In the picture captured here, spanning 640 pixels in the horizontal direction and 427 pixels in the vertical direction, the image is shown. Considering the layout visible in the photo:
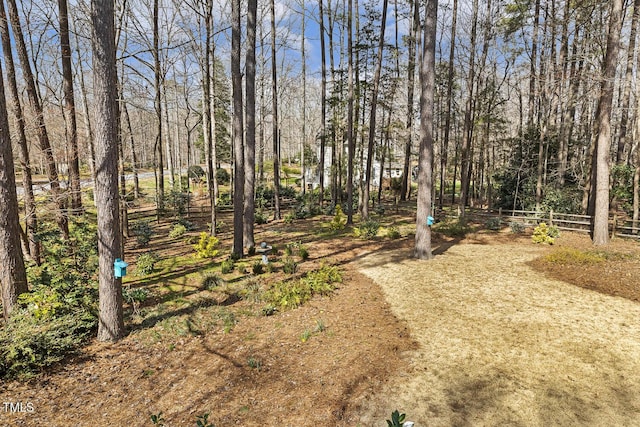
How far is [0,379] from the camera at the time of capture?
450 cm

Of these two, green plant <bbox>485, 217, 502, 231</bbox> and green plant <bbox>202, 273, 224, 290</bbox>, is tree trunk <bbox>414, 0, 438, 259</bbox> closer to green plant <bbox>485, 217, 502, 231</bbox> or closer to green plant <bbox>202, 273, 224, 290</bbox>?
green plant <bbox>202, 273, 224, 290</bbox>

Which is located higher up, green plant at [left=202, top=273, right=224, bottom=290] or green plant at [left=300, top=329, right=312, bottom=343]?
green plant at [left=202, top=273, right=224, bottom=290]

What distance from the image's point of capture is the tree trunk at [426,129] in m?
9.48

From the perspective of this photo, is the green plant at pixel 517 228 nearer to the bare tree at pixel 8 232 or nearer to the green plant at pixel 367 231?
the green plant at pixel 367 231

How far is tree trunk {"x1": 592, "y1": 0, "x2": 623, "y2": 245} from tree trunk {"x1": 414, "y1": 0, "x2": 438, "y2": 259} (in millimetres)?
5849

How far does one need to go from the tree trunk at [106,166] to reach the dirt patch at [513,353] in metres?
4.95

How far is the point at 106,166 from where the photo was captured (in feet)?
17.5

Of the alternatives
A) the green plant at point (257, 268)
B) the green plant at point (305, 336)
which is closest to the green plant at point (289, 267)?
the green plant at point (257, 268)

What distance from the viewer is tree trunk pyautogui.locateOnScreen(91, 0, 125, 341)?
5.19 meters

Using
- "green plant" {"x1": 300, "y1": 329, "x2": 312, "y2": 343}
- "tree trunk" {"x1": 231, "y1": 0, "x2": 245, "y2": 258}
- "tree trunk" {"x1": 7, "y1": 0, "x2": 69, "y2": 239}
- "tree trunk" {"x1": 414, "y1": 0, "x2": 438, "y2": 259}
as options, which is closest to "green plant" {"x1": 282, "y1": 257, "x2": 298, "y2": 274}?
"tree trunk" {"x1": 231, "y1": 0, "x2": 245, "y2": 258}

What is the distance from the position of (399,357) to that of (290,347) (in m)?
1.96

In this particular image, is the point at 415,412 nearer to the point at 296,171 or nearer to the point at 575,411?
the point at 575,411

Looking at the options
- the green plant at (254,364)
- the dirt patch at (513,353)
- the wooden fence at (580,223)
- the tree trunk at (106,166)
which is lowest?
the green plant at (254,364)

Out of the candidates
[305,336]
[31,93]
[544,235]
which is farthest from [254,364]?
[544,235]
